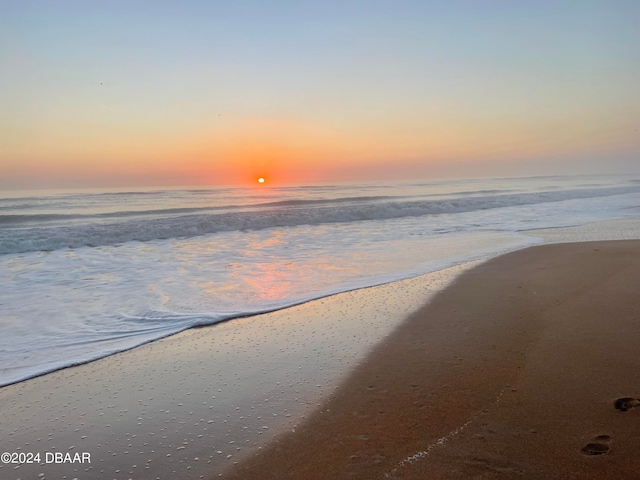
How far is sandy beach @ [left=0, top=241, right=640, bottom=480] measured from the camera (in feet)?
8.14

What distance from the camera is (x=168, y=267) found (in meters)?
9.15

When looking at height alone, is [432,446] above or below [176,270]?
below

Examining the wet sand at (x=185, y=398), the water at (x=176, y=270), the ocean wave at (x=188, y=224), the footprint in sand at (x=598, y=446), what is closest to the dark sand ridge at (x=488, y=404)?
the footprint in sand at (x=598, y=446)

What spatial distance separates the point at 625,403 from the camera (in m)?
2.89

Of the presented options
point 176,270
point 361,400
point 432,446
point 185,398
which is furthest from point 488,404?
point 176,270

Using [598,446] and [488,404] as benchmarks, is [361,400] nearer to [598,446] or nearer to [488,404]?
[488,404]

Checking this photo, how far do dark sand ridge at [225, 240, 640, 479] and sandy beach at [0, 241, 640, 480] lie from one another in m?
0.01

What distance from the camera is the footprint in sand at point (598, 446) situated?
2.39 metres

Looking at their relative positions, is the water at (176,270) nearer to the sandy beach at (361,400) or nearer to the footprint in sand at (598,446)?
the sandy beach at (361,400)

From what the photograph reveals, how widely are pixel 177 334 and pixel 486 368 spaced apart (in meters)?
3.26

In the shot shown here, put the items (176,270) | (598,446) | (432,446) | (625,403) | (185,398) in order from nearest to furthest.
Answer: (598,446) < (432,446) < (625,403) < (185,398) < (176,270)

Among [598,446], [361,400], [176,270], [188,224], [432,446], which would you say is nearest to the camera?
[598,446]

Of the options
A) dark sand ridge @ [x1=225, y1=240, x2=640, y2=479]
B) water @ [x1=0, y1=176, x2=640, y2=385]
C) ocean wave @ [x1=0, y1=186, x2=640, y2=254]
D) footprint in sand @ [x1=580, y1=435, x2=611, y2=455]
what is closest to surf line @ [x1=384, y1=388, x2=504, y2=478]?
dark sand ridge @ [x1=225, y1=240, x2=640, y2=479]

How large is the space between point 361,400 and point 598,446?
147cm
